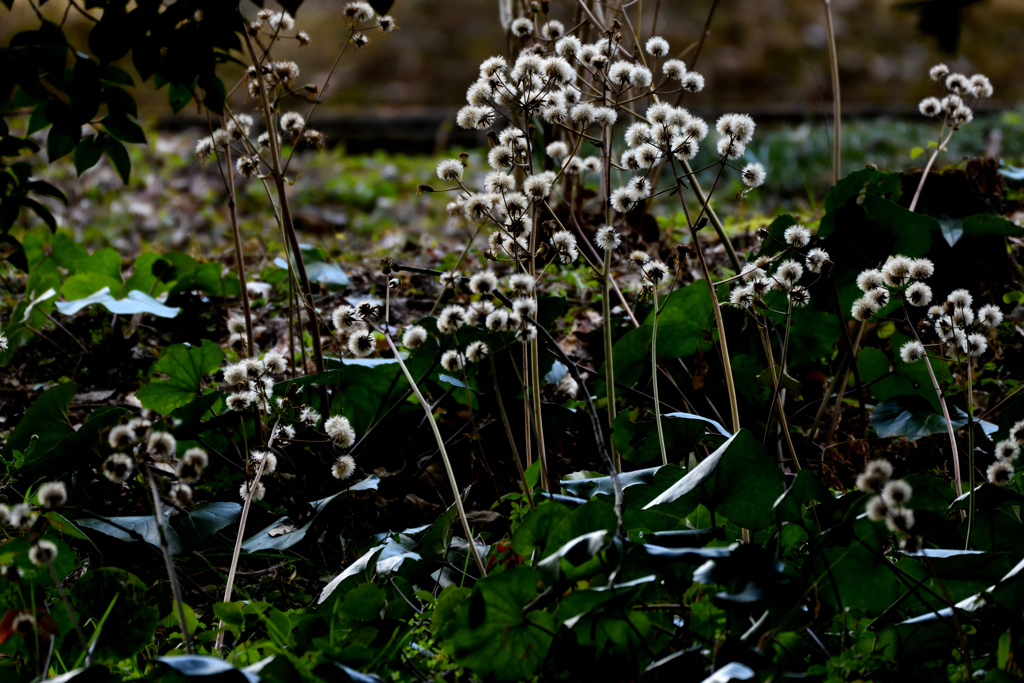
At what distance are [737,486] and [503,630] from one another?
0.37m

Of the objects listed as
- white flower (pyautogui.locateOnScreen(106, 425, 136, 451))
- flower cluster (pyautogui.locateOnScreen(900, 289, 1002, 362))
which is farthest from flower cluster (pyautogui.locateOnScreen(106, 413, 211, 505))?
flower cluster (pyautogui.locateOnScreen(900, 289, 1002, 362))

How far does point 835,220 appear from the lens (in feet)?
4.82

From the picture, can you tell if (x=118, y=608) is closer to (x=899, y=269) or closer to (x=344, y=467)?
(x=344, y=467)

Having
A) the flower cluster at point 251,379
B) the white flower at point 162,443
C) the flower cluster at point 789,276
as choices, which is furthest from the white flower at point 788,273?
the white flower at point 162,443

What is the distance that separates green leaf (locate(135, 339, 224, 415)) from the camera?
155 cm

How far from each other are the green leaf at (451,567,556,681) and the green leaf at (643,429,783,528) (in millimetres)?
211

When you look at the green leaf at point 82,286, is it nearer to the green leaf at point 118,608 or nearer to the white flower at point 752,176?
the green leaf at point 118,608

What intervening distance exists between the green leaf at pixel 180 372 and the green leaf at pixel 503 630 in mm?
904

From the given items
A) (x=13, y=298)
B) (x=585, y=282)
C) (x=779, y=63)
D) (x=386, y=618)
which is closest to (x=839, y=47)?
(x=779, y=63)

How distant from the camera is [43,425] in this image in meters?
1.44

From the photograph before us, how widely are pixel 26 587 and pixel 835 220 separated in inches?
59.5

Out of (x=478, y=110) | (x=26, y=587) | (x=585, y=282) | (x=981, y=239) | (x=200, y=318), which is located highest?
(x=478, y=110)

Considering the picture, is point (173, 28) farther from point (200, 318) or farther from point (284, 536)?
point (200, 318)

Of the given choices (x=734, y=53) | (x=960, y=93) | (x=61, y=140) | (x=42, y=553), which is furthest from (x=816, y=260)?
(x=734, y=53)
